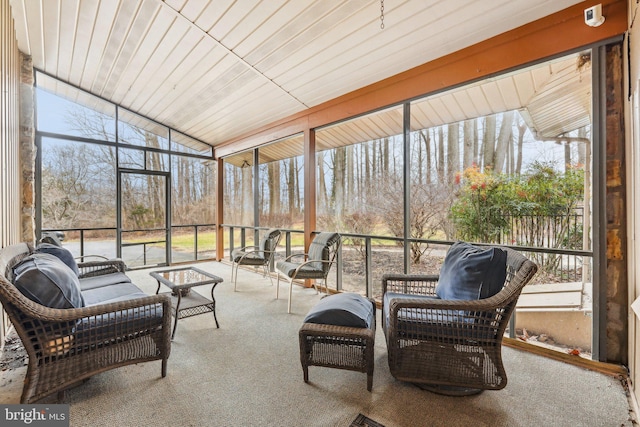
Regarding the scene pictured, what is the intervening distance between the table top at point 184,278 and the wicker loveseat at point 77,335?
2.47 ft

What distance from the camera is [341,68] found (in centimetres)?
326

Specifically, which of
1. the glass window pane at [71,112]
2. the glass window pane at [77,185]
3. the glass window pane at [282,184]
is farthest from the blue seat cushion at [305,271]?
the glass window pane at [71,112]

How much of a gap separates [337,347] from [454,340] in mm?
742

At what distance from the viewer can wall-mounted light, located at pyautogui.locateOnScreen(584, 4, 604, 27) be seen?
2.01m

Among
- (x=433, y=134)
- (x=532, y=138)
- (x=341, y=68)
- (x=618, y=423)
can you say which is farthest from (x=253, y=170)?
(x=618, y=423)

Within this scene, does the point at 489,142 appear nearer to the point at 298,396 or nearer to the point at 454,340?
the point at 454,340

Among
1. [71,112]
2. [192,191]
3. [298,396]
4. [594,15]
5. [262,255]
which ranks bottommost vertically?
[298,396]

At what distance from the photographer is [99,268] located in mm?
3424

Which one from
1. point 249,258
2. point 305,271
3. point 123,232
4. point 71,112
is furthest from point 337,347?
point 71,112

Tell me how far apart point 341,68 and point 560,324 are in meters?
3.32

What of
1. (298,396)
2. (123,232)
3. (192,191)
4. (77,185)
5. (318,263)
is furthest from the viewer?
(192,191)

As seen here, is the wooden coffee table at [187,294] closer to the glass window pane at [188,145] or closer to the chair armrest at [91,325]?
the chair armrest at [91,325]

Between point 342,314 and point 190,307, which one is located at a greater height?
point 342,314

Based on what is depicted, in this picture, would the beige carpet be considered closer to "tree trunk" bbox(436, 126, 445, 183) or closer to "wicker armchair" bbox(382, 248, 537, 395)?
"wicker armchair" bbox(382, 248, 537, 395)
